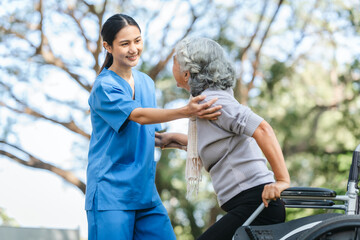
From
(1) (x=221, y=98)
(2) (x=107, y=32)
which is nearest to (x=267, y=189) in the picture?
(1) (x=221, y=98)

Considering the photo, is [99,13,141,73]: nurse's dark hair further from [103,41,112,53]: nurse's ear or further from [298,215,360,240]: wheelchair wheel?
[298,215,360,240]: wheelchair wheel

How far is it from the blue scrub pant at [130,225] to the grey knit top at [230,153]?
1.48ft

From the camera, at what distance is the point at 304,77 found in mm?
9086

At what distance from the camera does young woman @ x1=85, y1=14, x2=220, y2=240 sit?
221cm

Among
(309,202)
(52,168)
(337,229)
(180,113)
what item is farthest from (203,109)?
(52,168)

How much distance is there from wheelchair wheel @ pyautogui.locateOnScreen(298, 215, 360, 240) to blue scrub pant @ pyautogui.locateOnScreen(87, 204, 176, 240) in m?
0.79

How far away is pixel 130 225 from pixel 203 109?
0.65 metres

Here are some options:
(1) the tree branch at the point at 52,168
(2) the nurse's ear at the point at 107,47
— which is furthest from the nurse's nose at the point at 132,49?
(1) the tree branch at the point at 52,168

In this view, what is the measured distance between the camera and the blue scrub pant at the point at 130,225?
2.19 meters

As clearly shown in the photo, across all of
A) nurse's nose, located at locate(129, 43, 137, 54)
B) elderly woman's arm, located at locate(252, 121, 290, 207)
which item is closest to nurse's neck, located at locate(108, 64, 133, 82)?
nurse's nose, located at locate(129, 43, 137, 54)

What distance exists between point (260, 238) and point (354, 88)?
688cm

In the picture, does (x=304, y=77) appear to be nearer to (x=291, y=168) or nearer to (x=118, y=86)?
(x=291, y=168)

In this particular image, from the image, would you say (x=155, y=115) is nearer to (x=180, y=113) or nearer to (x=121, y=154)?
(x=180, y=113)

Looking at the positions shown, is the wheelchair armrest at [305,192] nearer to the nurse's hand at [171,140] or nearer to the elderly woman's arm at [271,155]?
the elderly woman's arm at [271,155]
